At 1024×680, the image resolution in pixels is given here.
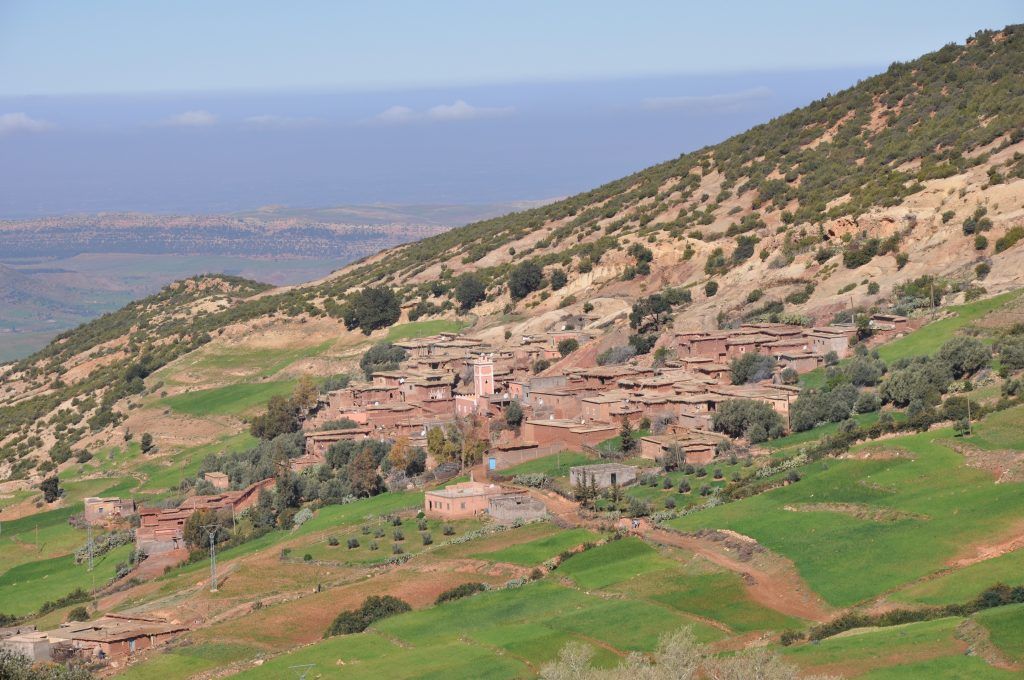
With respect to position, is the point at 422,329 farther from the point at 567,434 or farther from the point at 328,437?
the point at 567,434

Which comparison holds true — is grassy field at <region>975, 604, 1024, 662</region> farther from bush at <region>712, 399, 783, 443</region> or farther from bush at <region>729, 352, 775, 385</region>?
bush at <region>729, 352, 775, 385</region>

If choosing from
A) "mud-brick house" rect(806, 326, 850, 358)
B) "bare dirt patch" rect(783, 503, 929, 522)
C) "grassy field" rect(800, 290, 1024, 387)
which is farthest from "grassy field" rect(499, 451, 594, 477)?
"bare dirt patch" rect(783, 503, 929, 522)

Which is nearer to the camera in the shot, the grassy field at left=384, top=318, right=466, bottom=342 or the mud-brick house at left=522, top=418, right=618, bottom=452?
the mud-brick house at left=522, top=418, right=618, bottom=452

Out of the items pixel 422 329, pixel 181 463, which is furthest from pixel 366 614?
pixel 422 329

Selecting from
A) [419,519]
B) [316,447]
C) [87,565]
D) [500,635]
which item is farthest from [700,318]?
[500,635]

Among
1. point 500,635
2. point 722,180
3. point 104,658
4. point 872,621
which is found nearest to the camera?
point 872,621

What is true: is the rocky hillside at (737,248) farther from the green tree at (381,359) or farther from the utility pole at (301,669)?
the utility pole at (301,669)

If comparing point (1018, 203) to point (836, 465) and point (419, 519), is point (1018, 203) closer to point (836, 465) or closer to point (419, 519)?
point (836, 465)
